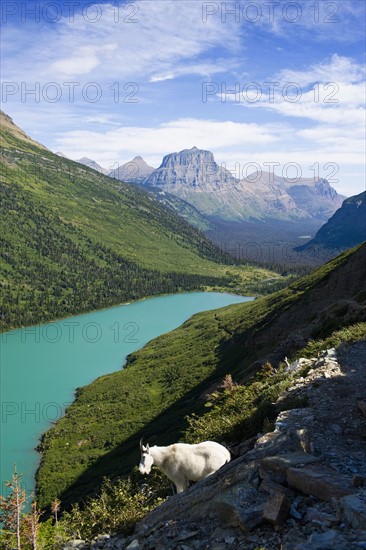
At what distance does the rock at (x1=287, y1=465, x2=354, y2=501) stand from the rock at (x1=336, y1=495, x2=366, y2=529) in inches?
13.7

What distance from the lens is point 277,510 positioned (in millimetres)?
9328

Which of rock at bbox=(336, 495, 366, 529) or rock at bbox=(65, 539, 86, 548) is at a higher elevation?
rock at bbox=(336, 495, 366, 529)

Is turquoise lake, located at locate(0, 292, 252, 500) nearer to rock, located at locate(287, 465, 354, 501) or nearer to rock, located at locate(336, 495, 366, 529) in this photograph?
rock, located at locate(287, 465, 354, 501)

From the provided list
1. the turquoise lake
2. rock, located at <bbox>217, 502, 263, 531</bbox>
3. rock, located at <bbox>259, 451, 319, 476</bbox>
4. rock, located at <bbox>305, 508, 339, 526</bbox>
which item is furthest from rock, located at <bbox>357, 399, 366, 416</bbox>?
the turquoise lake

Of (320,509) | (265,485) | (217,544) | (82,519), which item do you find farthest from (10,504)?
(320,509)

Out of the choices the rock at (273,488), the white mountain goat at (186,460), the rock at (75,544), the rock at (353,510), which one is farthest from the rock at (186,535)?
the rock at (75,544)

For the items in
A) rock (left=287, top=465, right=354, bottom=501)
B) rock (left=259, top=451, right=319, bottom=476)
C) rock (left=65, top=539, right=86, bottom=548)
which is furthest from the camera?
rock (left=65, top=539, right=86, bottom=548)

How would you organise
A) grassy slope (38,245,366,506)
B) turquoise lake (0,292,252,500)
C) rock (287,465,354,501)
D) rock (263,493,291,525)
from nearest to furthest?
rock (263,493,291,525)
rock (287,465,354,501)
grassy slope (38,245,366,506)
turquoise lake (0,292,252,500)

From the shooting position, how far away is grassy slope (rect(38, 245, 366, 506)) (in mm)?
58966

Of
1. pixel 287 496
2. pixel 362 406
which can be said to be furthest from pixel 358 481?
pixel 362 406

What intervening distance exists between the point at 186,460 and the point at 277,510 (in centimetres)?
713

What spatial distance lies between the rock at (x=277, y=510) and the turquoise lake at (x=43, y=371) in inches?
2428

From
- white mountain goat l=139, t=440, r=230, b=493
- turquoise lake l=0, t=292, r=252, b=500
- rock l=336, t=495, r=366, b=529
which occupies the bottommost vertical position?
turquoise lake l=0, t=292, r=252, b=500

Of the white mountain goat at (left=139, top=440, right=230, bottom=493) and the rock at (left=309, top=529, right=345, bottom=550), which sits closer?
the rock at (left=309, top=529, right=345, bottom=550)
